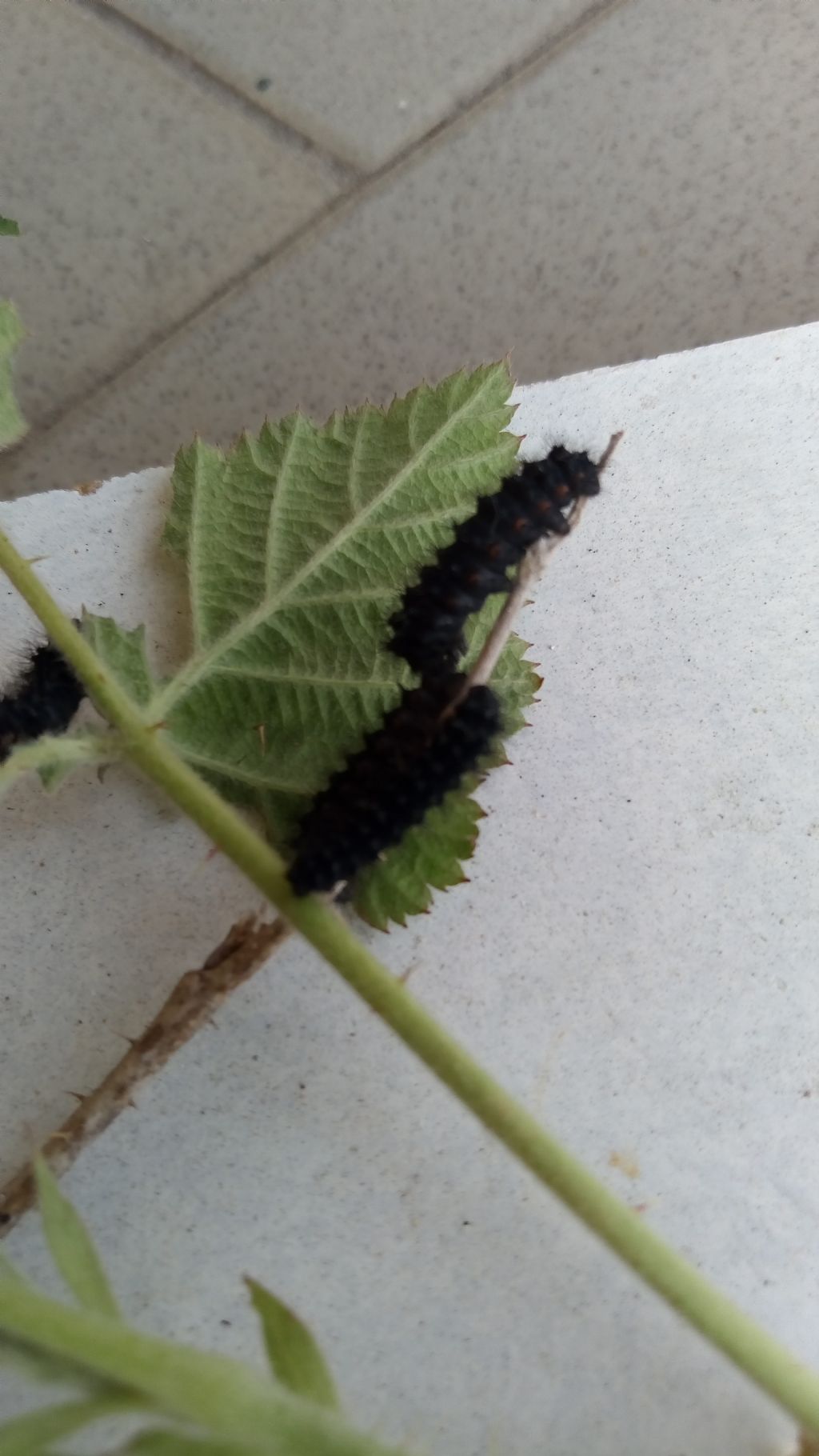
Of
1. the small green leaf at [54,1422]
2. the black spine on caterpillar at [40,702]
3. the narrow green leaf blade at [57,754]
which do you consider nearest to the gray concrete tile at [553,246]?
the black spine on caterpillar at [40,702]

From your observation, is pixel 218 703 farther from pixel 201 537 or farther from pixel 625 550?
pixel 625 550

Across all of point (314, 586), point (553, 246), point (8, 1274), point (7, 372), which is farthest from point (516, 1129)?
point (553, 246)

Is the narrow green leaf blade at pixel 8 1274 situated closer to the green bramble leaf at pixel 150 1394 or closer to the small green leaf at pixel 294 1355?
the green bramble leaf at pixel 150 1394

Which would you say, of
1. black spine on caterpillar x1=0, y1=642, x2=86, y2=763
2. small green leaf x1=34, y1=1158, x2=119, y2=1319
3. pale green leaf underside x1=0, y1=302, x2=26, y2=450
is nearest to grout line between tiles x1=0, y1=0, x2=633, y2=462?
pale green leaf underside x1=0, y1=302, x2=26, y2=450

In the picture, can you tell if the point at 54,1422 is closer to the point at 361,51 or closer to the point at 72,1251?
Answer: the point at 72,1251

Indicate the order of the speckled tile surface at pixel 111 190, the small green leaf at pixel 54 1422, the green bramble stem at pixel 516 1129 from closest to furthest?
the small green leaf at pixel 54 1422 < the green bramble stem at pixel 516 1129 < the speckled tile surface at pixel 111 190

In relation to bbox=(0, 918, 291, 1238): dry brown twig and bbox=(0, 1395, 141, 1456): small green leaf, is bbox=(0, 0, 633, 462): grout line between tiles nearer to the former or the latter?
bbox=(0, 918, 291, 1238): dry brown twig
